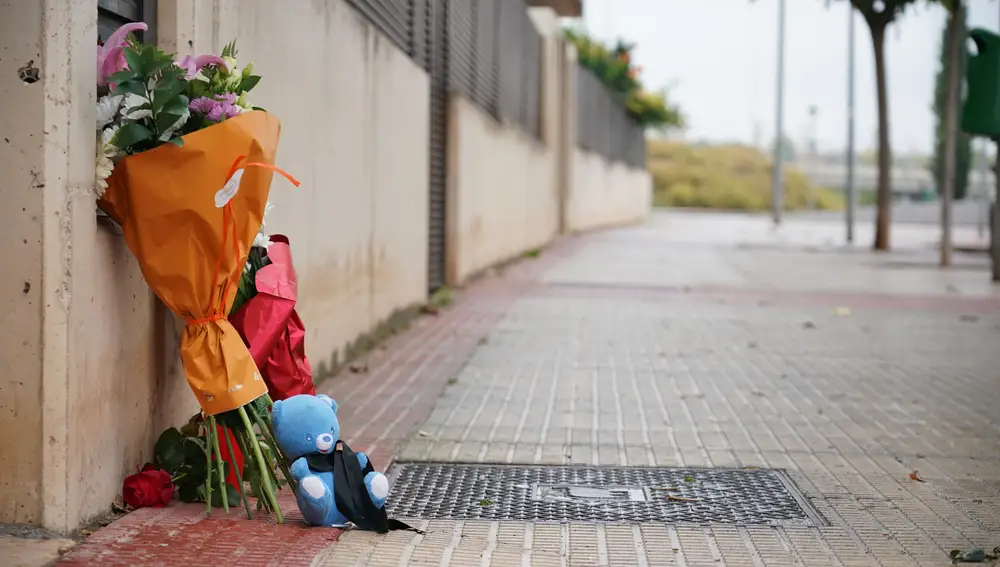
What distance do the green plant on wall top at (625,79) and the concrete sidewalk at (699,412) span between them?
25.7 m

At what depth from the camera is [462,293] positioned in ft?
43.4

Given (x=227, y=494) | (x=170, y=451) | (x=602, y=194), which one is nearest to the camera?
(x=227, y=494)

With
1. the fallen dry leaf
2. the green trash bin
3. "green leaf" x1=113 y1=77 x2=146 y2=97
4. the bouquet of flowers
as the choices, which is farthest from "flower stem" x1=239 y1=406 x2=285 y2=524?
the green trash bin

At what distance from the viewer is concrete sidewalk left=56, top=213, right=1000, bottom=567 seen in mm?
4055

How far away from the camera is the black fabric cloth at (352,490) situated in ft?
13.5

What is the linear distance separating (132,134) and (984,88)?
1221 centimetres

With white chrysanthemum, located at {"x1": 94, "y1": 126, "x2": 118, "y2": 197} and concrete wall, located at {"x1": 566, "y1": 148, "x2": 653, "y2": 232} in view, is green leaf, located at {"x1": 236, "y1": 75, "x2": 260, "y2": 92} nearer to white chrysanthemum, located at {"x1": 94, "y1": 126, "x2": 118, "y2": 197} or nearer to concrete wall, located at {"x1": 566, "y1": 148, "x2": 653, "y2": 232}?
white chrysanthemum, located at {"x1": 94, "y1": 126, "x2": 118, "y2": 197}

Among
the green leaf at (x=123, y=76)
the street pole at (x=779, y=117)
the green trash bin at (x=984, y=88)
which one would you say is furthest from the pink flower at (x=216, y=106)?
the street pole at (x=779, y=117)

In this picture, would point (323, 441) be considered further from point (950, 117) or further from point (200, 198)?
point (950, 117)

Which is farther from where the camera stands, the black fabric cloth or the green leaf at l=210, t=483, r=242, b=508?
the green leaf at l=210, t=483, r=242, b=508

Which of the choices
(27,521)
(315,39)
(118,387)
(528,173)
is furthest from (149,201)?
(528,173)

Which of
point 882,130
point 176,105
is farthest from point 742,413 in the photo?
point 882,130

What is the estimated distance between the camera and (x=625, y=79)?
43781 millimetres

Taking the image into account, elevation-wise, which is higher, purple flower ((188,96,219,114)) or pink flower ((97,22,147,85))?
pink flower ((97,22,147,85))
